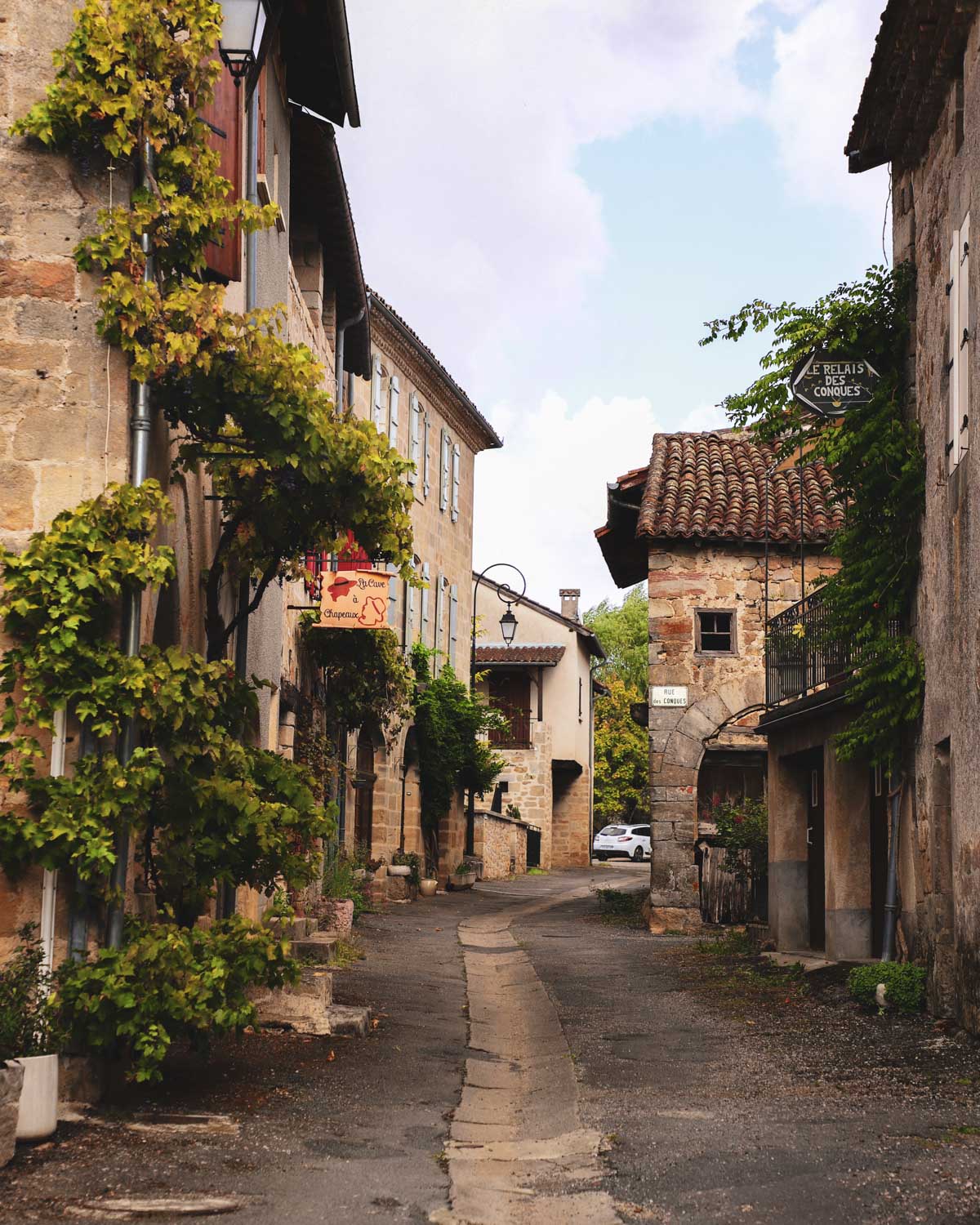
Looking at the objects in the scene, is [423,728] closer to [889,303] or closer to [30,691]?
[889,303]

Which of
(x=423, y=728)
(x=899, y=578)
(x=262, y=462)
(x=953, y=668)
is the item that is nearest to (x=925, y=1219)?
(x=262, y=462)

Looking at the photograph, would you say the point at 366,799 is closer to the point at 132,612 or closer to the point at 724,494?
the point at 724,494

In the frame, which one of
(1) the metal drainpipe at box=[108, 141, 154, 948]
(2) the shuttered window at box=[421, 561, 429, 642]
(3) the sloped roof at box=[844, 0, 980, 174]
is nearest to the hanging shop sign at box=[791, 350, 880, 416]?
(3) the sloped roof at box=[844, 0, 980, 174]

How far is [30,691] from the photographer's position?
20.6 ft

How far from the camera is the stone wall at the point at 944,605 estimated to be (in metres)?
8.91

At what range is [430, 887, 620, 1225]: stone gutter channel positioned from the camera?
5156 millimetres

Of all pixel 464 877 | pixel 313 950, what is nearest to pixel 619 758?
pixel 464 877

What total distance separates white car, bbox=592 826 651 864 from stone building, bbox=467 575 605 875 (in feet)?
14.4

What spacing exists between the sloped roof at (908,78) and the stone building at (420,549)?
10.4 meters

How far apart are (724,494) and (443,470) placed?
8886mm

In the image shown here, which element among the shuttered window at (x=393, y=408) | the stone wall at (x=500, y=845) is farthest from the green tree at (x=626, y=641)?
the shuttered window at (x=393, y=408)

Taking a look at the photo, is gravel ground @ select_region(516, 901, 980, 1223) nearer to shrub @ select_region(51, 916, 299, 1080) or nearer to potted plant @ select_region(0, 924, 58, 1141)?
shrub @ select_region(51, 916, 299, 1080)

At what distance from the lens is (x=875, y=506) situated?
Answer: 37.6 ft

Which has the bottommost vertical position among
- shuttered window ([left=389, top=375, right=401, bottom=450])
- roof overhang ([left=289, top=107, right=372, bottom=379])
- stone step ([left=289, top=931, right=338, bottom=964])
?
stone step ([left=289, top=931, right=338, bottom=964])
